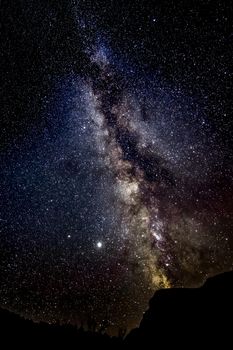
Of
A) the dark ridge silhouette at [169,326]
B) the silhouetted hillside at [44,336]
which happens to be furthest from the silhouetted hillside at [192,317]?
the silhouetted hillside at [44,336]

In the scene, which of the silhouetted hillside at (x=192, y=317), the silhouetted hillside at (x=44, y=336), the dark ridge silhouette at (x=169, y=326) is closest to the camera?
the silhouetted hillside at (x=192, y=317)

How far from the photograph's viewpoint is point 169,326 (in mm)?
10461

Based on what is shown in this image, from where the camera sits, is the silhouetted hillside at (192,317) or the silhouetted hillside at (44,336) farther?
the silhouetted hillside at (44,336)

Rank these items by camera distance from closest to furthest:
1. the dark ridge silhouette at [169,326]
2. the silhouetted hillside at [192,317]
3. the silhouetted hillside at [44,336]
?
the silhouetted hillside at [192,317] < the dark ridge silhouette at [169,326] < the silhouetted hillside at [44,336]

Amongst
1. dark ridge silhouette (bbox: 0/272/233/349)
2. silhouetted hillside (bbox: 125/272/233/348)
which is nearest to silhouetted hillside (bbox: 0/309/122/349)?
dark ridge silhouette (bbox: 0/272/233/349)

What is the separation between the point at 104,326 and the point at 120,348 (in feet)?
44.9

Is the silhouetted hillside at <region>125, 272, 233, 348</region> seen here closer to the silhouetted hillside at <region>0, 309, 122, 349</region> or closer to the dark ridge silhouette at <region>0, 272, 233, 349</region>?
the dark ridge silhouette at <region>0, 272, 233, 349</region>

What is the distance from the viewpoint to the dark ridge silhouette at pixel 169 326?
897 centimetres

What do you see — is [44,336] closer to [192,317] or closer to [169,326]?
[169,326]

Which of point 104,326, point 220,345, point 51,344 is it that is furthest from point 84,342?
point 104,326

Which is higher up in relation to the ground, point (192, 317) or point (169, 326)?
point (192, 317)

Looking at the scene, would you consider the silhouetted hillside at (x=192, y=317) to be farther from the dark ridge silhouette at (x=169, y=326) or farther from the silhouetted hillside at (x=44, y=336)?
the silhouetted hillside at (x=44, y=336)

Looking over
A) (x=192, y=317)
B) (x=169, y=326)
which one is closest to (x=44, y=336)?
(x=169, y=326)

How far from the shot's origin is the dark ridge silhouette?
897 cm
